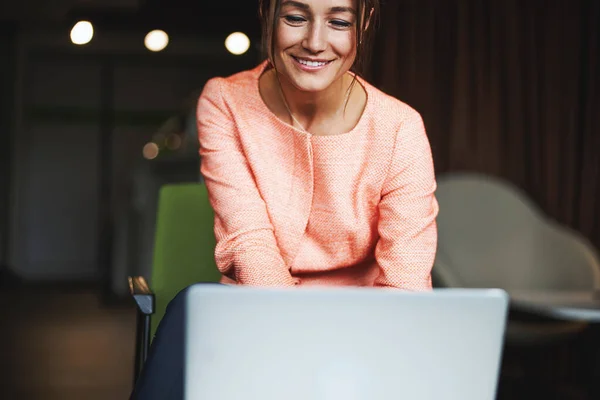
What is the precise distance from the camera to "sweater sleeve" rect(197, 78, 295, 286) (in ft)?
5.14

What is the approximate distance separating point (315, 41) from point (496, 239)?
2759 millimetres

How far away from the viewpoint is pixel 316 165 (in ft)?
5.53

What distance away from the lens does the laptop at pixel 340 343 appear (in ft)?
2.72

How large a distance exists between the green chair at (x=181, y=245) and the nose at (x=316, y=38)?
2.23 ft

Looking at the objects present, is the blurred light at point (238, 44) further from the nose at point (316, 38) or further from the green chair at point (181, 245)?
the nose at point (316, 38)

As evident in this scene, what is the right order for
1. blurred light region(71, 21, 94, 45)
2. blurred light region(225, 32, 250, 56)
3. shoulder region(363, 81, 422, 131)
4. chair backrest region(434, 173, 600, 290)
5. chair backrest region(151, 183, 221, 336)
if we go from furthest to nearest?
1. blurred light region(225, 32, 250, 56)
2. chair backrest region(434, 173, 600, 290)
3. blurred light region(71, 21, 94, 45)
4. chair backrest region(151, 183, 221, 336)
5. shoulder region(363, 81, 422, 131)

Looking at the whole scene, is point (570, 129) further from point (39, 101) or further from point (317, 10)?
point (39, 101)

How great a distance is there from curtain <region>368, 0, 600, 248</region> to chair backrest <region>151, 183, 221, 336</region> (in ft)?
6.68

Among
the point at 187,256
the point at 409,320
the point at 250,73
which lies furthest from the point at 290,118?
the point at 409,320

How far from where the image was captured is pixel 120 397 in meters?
3.51

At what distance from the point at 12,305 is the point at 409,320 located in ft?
22.5

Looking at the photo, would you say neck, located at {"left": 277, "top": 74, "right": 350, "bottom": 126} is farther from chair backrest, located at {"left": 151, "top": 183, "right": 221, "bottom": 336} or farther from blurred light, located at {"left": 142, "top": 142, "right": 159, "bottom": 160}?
blurred light, located at {"left": 142, "top": 142, "right": 159, "bottom": 160}

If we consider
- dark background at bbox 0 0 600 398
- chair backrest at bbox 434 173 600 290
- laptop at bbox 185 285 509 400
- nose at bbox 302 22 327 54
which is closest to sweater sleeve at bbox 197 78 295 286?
nose at bbox 302 22 327 54

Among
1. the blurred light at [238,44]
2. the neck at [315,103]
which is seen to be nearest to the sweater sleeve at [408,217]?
the neck at [315,103]
